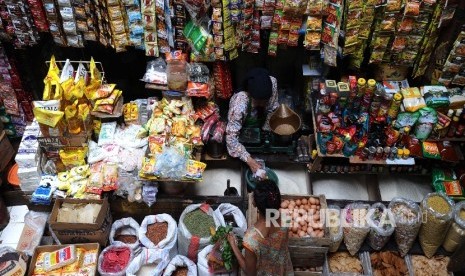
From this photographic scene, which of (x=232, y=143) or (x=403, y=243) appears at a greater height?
(x=232, y=143)

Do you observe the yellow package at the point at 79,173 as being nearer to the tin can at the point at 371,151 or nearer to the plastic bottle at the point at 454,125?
the tin can at the point at 371,151

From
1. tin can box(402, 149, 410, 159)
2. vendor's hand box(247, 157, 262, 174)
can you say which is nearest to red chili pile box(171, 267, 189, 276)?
vendor's hand box(247, 157, 262, 174)

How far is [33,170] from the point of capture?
4008 mm

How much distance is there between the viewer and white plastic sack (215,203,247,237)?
3900mm

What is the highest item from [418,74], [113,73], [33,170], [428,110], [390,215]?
[113,73]

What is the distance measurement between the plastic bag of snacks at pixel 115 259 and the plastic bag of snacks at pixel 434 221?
255cm

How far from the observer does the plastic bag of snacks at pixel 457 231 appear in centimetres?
351

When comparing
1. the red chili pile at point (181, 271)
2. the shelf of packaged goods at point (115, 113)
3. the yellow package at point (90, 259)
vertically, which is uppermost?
the shelf of packaged goods at point (115, 113)

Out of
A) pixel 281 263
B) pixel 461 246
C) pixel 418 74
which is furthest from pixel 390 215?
pixel 418 74

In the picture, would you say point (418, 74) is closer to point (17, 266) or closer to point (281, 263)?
point (281, 263)

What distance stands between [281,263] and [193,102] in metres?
2.05

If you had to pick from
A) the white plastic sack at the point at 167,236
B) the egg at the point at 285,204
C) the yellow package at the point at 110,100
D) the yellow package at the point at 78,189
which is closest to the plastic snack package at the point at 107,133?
the yellow package at the point at 110,100

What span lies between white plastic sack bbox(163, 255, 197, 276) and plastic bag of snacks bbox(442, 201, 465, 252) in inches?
86.3

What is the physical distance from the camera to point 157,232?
13.0 feet
